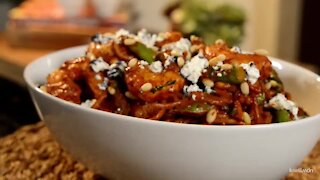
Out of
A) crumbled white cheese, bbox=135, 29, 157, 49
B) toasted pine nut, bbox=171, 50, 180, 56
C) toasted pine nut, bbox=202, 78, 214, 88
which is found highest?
toasted pine nut, bbox=171, 50, 180, 56

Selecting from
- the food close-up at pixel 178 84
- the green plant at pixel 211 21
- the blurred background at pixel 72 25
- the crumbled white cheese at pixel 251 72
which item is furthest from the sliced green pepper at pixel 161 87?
the green plant at pixel 211 21

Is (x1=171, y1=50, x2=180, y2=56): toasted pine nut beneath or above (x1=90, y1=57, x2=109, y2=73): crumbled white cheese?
above

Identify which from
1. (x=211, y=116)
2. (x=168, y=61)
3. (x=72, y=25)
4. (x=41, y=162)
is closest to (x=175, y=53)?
(x=168, y=61)

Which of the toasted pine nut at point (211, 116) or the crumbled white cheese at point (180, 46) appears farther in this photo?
the crumbled white cheese at point (180, 46)

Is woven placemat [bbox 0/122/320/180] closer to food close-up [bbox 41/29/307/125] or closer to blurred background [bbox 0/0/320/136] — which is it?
food close-up [bbox 41/29/307/125]

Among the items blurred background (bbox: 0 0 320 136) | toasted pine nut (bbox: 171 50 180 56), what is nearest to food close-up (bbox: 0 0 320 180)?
toasted pine nut (bbox: 171 50 180 56)

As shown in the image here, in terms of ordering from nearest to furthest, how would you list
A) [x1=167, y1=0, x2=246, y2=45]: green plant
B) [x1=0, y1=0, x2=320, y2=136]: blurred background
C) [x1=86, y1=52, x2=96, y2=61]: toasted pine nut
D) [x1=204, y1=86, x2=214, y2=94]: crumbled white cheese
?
[x1=204, y1=86, x2=214, y2=94]: crumbled white cheese
[x1=86, y1=52, x2=96, y2=61]: toasted pine nut
[x1=0, y1=0, x2=320, y2=136]: blurred background
[x1=167, y1=0, x2=246, y2=45]: green plant

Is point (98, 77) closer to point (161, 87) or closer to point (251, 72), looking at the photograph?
point (161, 87)

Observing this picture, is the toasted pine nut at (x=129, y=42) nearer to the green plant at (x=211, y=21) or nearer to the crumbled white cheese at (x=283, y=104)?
the crumbled white cheese at (x=283, y=104)
